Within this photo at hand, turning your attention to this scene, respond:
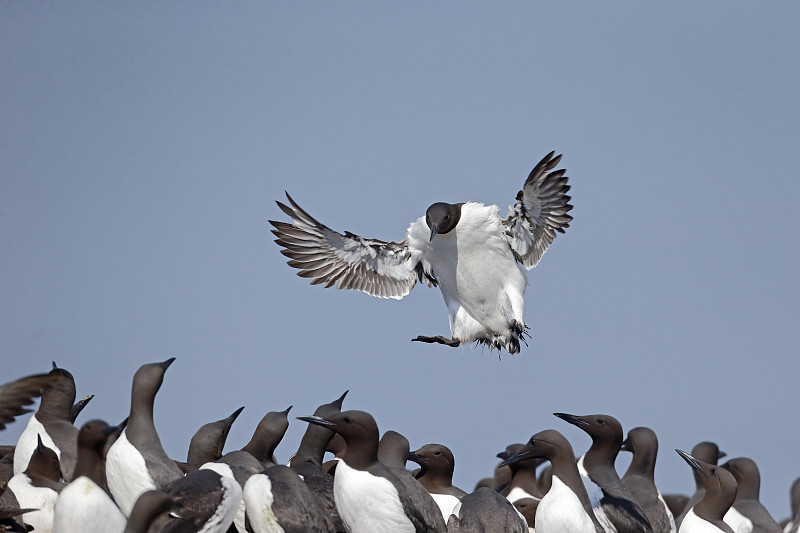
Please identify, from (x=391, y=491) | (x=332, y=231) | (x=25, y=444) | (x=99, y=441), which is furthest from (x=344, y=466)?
(x=332, y=231)

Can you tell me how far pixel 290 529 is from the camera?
9.71 metres

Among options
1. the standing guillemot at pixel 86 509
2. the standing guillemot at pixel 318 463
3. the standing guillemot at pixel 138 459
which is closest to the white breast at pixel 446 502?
the standing guillemot at pixel 318 463

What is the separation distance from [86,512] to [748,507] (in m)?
7.86

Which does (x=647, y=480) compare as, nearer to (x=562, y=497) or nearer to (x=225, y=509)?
(x=562, y=497)

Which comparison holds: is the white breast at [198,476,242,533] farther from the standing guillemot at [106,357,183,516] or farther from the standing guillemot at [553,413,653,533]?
the standing guillemot at [553,413,653,533]

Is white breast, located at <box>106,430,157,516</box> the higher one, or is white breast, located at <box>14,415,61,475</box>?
white breast, located at <box>14,415,61,475</box>

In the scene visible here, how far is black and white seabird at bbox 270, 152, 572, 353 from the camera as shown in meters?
14.8

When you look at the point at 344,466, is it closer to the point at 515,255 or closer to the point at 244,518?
the point at 244,518

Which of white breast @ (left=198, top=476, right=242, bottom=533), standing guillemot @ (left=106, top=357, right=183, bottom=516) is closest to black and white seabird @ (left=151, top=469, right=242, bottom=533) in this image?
white breast @ (left=198, top=476, right=242, bottom=533)

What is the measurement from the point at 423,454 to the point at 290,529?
2780 millimetres

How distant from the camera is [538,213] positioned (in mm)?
14633

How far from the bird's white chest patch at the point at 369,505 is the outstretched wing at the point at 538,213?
510 centimetres

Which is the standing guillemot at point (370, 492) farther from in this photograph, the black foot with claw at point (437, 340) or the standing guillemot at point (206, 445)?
the black foot with claw at point (437, 340)

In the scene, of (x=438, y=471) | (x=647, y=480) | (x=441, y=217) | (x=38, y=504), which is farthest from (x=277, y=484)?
(x=441, y=217)
